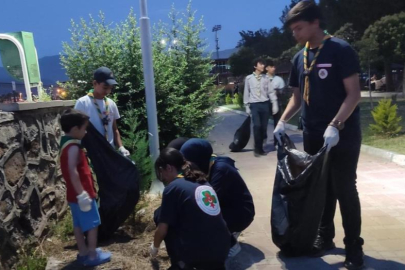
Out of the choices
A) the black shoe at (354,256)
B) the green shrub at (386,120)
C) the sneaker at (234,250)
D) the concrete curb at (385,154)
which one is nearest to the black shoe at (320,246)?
the black shoe at (354,256)

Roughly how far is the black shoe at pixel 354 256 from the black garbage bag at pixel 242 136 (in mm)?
6121

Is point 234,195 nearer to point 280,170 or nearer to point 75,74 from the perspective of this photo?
point 280,170

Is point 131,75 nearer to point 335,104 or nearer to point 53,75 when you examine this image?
point 335,104

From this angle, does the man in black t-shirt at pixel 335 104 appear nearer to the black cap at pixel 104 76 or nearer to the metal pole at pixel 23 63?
the black cap at pixel 104 76

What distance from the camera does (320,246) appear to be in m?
3.94

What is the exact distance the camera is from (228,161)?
3.91 m

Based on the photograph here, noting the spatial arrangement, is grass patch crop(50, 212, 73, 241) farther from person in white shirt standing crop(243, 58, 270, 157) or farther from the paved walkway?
person in white shirt standing crop(243, 58, 270, 157)

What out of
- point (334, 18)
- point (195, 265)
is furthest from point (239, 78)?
point (195, 265)

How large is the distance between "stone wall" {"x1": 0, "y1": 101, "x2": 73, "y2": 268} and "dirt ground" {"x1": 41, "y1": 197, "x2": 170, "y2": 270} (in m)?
0.23

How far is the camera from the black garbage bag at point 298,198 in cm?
347

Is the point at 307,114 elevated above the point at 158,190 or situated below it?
above

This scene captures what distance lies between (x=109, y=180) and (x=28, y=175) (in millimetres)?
668

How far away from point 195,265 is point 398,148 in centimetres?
640

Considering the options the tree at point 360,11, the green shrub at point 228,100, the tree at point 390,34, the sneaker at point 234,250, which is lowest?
the green shrub at point 228,100
